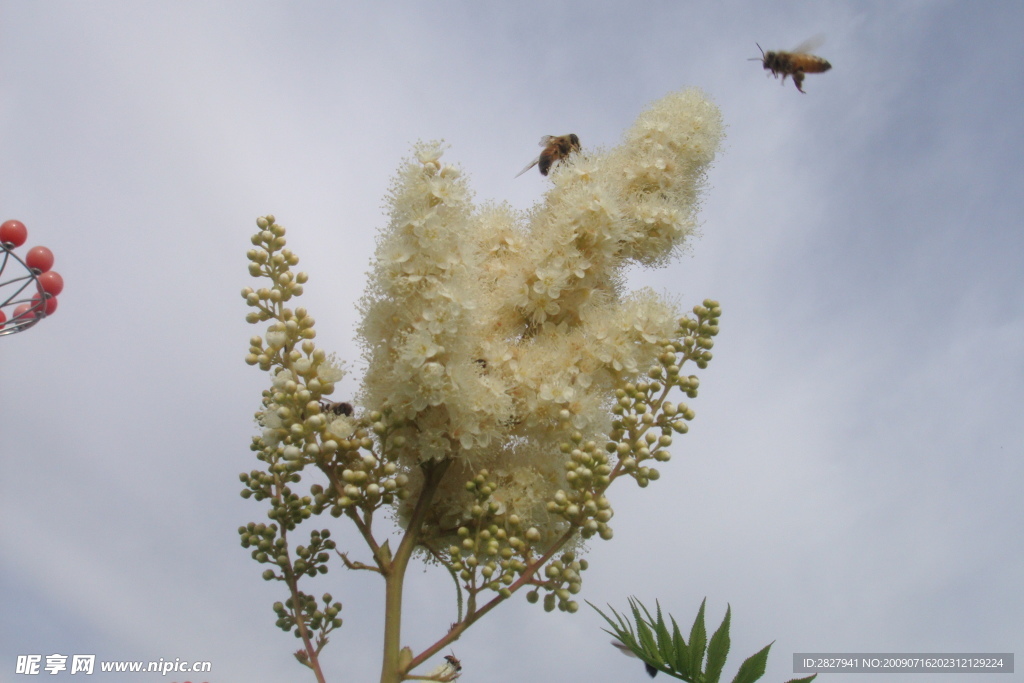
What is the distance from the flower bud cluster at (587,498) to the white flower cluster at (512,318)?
16 cm

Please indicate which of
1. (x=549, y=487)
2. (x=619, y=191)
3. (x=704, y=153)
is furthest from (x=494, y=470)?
(x=704, y=153)

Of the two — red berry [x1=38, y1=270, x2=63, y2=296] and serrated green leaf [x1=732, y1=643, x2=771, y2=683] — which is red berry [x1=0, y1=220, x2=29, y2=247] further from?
serrated green leaf [x1=732, y1=643, x2=771, y2=683]

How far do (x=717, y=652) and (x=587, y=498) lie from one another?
2.03 ft

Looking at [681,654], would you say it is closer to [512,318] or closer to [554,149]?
[512,318]

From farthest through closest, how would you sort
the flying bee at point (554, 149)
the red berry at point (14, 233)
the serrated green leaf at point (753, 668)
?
the red berry at point (14, 233)
the flying bee at point (554, 149)
the serrated green leaf at point (753, 668)

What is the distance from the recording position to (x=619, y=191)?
9.55 feet

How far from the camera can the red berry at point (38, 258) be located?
467 centimetres

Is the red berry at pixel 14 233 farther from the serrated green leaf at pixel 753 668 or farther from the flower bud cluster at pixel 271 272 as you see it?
the serrated green leaf at pixel 753 668

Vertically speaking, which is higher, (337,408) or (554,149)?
(554,149)

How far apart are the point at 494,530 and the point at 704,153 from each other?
191cm

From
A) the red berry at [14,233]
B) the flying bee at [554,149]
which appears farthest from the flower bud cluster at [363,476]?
the red berry at [14,233]

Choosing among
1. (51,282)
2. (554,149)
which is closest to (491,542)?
(554,149)

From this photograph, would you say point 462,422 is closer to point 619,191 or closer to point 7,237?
point 619,191

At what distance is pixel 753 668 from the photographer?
6.82 feet
